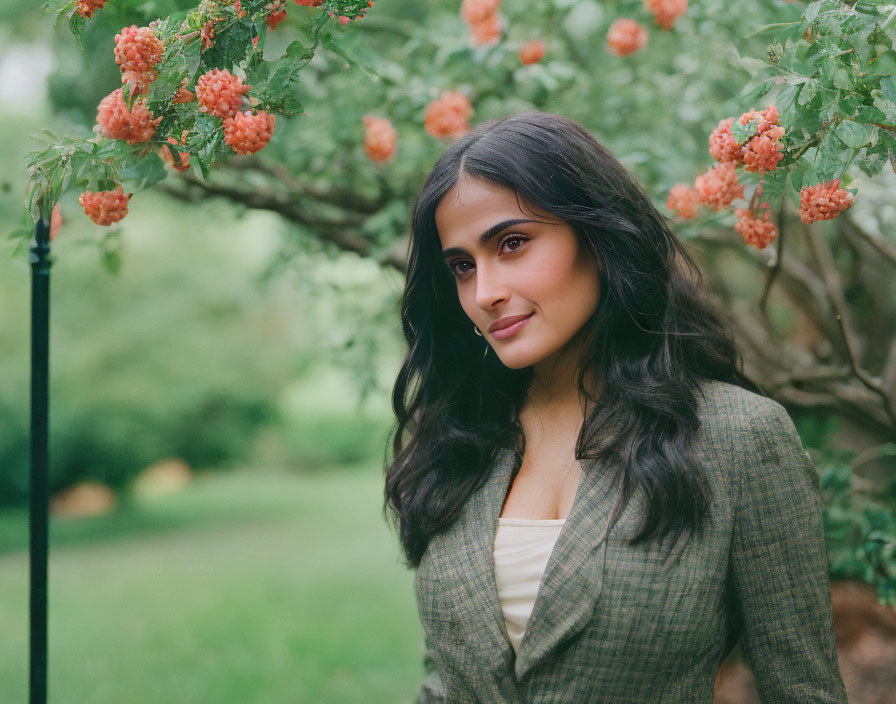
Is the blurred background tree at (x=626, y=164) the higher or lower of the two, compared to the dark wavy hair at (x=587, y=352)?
higher

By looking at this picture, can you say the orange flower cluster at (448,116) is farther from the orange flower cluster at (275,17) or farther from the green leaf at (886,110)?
the green leaf at (886,110)

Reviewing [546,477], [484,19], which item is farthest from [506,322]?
[484,19]

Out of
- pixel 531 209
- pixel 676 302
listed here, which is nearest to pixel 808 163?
pixel 676 302

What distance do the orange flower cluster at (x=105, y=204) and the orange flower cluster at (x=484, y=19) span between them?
1.23 meters

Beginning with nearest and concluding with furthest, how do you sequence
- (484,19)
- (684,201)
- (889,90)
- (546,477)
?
(889,90), (546,477), (684,201), (484,19)

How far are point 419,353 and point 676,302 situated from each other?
56 cm

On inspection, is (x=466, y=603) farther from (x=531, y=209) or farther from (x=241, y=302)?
(x=241, y=302)

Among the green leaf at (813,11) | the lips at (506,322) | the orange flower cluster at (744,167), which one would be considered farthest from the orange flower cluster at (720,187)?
the lips at (506,322)

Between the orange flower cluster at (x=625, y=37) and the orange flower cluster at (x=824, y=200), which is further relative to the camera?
the orange flower cluster at (x=625, y=37)

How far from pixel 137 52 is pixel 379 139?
44.5 inches

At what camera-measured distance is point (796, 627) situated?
55.1 inches

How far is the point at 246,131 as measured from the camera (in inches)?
56.3

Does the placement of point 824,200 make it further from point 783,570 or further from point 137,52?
point 137,52

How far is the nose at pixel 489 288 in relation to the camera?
149 cm
